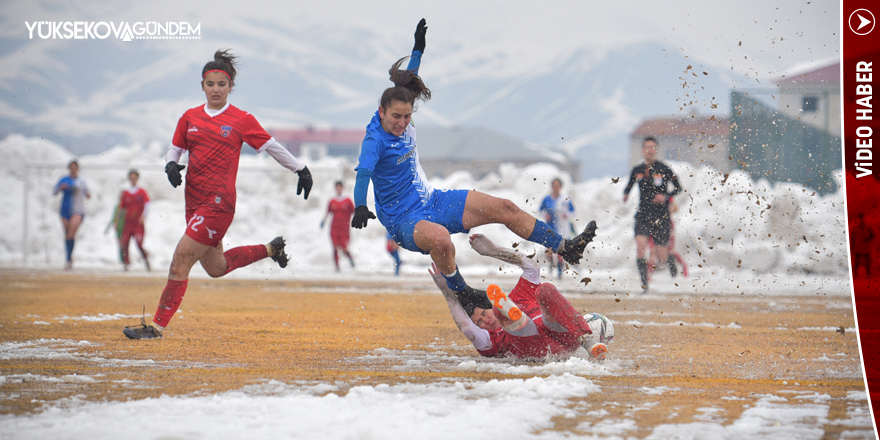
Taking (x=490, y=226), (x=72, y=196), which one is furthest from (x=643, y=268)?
(x=72, y=196)

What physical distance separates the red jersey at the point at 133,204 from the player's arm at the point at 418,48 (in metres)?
11.5

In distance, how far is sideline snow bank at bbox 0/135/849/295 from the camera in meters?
15.8

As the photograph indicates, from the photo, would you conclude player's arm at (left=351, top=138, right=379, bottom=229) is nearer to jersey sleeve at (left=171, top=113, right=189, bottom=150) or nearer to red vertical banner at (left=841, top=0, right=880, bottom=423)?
jersey sleeve at (left=171, top=113, right=189, bottom=150)

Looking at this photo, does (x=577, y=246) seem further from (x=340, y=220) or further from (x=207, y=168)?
(x=340, y=220)

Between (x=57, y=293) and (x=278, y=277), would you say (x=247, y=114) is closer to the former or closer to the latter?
(x=57, y=293)

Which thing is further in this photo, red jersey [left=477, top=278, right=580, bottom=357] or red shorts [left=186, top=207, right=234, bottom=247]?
red shorts [left=186, top=207, right=234, bottom=247]

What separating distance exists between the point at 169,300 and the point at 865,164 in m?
7.50

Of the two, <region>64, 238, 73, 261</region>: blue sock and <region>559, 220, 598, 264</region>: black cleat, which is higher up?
<region>64, 238, 73, 261</region>: blue sock

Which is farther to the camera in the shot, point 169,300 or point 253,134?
point 253,134

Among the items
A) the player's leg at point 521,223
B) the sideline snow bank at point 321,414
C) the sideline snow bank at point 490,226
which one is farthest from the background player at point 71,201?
the sideline snow bank at point 321,414

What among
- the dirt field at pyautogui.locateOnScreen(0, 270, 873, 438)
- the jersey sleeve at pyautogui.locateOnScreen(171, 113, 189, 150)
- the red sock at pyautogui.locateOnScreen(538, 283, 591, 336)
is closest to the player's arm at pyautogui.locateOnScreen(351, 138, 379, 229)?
the dirt field at pyautogui.locateOnScreen(0, 270, 873, 438)

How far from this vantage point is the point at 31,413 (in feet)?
11.0

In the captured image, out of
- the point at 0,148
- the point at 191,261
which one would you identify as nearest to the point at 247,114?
the point at 191,261

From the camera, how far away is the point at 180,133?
6.01 meters
